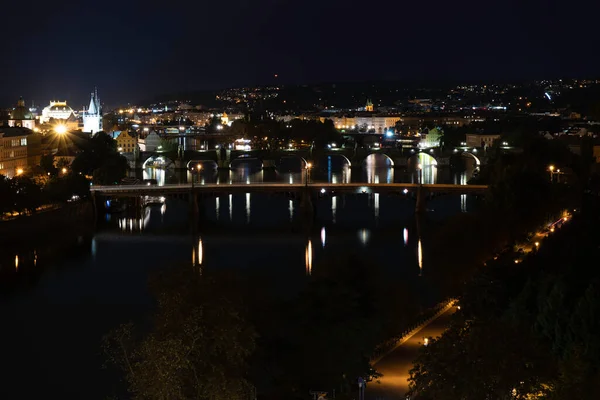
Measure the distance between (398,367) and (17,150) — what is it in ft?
60.4

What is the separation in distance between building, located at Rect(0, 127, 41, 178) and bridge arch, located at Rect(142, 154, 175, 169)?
742cm

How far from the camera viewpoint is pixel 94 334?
10062mm

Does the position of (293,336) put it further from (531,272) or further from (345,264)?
(531,272)

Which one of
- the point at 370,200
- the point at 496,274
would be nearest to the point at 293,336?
the point at 496,274

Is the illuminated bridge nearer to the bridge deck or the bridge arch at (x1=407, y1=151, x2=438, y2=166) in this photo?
the bridge deck

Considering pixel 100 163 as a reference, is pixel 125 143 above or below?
above

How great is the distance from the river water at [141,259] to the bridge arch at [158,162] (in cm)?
1050

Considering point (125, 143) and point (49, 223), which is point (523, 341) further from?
point (125, 143)

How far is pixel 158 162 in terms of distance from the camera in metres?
34.6

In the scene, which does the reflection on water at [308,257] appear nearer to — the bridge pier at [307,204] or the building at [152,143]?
the bridge pier at [307,204]

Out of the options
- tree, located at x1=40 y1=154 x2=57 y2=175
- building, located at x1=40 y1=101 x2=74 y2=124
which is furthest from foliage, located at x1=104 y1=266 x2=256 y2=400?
building, located at x1=40 y1=101 x2=74 y2=124

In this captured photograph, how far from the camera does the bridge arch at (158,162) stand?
108 ft

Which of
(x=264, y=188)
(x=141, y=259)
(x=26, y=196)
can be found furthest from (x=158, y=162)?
(x=141, y=259)

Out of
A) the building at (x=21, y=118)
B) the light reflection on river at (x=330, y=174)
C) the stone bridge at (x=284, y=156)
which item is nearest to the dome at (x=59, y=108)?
the building at (x=21, y=118)
